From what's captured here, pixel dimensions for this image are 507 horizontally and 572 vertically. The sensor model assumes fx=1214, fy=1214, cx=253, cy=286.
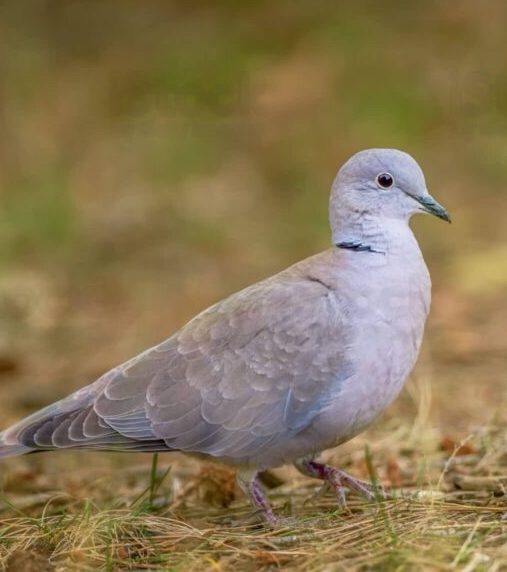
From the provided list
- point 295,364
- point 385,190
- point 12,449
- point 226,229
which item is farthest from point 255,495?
point 226,229

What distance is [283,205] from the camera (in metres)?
9.33

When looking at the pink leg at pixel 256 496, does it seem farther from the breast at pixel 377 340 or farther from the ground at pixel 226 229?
the breast at pixel 377 340

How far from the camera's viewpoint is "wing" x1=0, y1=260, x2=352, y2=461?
12.2 feet

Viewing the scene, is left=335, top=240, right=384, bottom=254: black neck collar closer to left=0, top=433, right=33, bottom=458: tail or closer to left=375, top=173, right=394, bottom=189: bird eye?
left=375, top=173, right=394, bottom=189: bird eye

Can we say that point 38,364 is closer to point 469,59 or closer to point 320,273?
point 320,273

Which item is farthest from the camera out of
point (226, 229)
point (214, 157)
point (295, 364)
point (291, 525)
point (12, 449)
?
point (214, 157)

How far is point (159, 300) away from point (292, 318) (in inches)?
155

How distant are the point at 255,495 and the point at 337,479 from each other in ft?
0.99

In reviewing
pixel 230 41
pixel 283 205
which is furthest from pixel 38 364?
pixel 230 41

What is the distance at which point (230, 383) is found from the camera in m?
3.82

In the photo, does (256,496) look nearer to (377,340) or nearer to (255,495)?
(255,495)

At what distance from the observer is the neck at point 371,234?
3805 millimetres

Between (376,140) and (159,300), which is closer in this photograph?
(159,300)

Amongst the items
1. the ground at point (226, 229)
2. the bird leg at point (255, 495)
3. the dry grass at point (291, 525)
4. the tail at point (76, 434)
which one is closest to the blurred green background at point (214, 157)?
the ground at point (226, 229)
